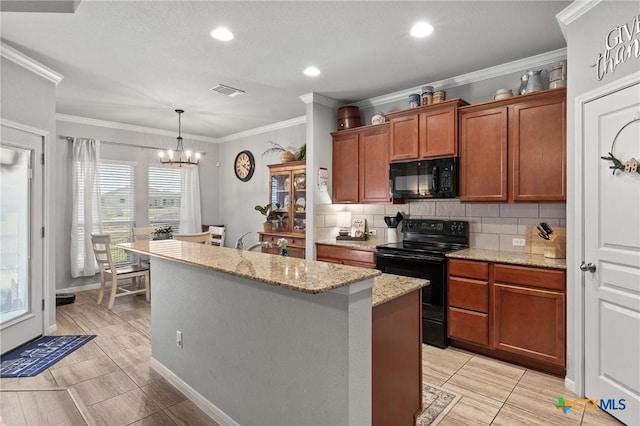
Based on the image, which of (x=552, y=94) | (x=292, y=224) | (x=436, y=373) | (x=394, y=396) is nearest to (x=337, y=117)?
(x=292, y=224)

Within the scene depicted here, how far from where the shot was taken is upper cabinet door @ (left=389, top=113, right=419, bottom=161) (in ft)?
12.0

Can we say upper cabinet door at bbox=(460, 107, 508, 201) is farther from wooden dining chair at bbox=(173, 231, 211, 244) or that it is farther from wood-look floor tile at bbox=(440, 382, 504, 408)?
wooden dining chair at bbox=(173, 231, 211, 244)

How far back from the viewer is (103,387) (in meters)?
2.54

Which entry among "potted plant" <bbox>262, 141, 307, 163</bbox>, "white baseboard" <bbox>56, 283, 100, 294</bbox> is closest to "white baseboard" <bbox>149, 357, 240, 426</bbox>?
"potted plant" <bbox>262, 141, 307, 163</bbox>

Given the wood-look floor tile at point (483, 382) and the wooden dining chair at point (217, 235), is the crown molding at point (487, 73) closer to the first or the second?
the wood-look floor tile at point (483, 382)

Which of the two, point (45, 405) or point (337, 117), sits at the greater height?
point (337, 117)

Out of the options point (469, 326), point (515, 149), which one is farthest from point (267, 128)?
point (469, 326)

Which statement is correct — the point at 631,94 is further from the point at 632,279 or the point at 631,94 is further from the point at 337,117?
the point at 337,117

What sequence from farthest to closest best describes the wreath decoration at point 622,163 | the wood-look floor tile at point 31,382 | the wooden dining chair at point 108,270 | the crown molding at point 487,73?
1. the wooden dining chair at point 108,270
2. the crown molding at point 487,73
3. the wood-look floor tile at point 31,382
4. the wreath decoration at point 622,163

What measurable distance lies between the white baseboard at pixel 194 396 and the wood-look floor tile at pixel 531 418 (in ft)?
5.46

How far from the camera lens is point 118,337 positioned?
3516 mm

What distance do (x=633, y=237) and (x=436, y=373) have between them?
65.2 inches

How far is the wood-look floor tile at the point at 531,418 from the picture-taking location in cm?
212

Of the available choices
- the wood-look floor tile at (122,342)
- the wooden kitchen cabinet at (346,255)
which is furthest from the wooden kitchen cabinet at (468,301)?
the wood-look floor tile at (122,342)
